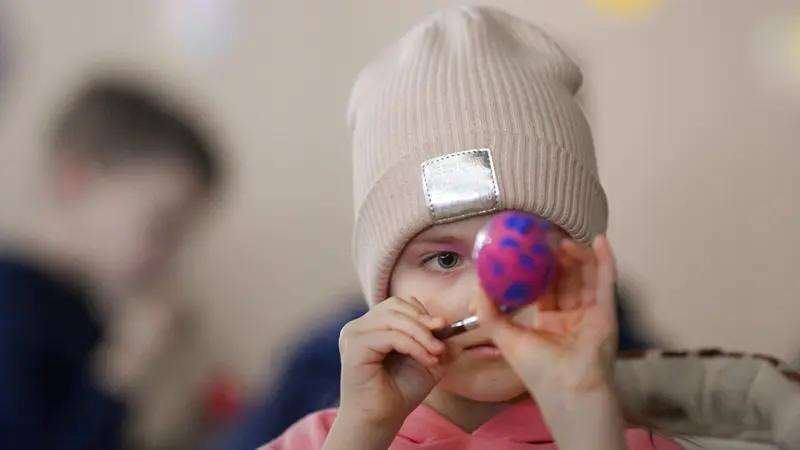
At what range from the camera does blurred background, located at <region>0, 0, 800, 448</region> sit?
102 cm

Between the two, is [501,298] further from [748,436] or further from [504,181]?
[748,436]

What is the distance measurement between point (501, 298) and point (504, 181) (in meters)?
0.16

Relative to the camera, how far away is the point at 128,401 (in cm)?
106

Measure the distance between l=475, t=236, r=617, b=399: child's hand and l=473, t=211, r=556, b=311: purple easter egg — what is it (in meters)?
0.01

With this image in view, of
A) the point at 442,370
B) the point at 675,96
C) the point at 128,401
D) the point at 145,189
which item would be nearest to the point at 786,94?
the point at 675,96

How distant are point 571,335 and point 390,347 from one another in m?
0.13

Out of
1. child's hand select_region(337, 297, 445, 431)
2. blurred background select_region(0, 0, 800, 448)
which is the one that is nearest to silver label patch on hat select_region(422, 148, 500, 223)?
child's hand select_region(337, 297, 445, 431)

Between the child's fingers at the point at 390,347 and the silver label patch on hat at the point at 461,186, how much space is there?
13cm

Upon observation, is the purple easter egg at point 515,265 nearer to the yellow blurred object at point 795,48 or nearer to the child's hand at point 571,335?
the child's hand at point 571,335

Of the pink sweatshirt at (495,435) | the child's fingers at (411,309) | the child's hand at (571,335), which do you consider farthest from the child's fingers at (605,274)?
the pink sweatshirt at (495,435)

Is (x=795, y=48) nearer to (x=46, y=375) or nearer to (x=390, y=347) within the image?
(x=390, y=347)

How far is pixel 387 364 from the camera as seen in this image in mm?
574

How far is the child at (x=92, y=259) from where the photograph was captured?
39.6 inches

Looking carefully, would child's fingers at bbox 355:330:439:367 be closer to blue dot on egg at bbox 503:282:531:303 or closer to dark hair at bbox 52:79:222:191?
blue dot on egg at bbox 503:282:531:303
